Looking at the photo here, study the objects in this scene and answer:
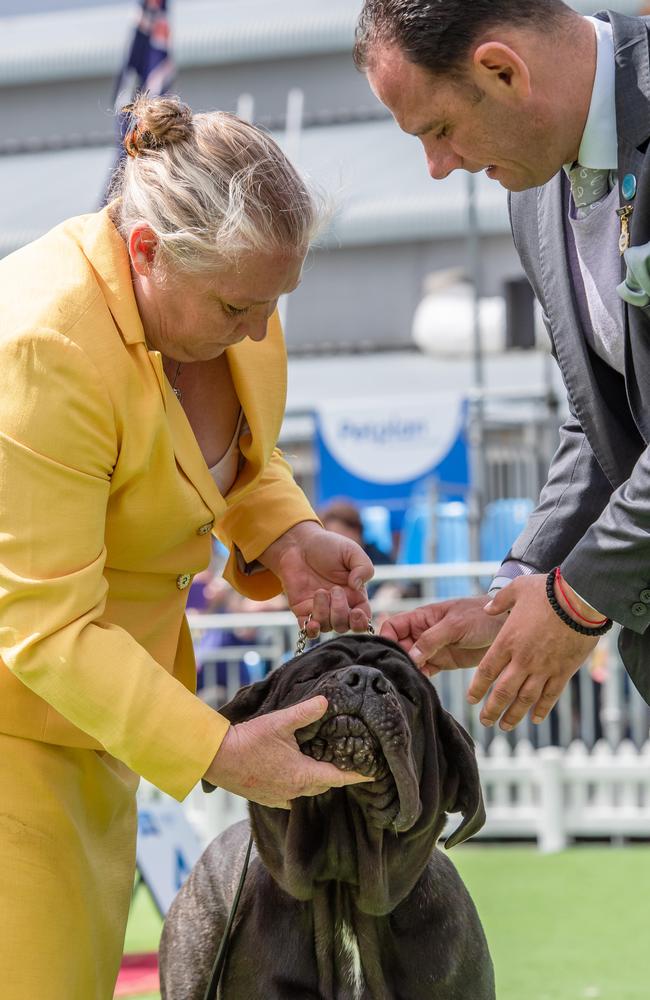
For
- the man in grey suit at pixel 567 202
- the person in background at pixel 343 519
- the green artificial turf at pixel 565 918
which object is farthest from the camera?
the person in background at pixel 343 519

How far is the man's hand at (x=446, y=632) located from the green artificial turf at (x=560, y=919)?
226 cm

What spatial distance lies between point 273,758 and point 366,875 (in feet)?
1.88

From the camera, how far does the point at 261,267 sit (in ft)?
8.41

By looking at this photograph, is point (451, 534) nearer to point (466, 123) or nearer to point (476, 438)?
point (476, 438)

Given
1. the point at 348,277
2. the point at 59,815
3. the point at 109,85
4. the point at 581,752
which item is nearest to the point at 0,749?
the point at 59,815

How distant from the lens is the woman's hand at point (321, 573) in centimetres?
322

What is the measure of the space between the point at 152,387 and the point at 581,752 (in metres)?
6.37

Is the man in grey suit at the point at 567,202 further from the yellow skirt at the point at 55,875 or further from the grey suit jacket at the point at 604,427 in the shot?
the yellow skirt at the point at 55,875

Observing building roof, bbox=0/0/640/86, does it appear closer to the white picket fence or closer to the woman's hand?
the white picket fence

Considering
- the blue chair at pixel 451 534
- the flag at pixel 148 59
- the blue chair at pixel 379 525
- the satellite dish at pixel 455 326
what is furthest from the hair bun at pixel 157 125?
the satellite dish at pixel 455 326

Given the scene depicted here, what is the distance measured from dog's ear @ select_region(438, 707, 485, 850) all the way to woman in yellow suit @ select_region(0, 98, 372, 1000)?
47cm

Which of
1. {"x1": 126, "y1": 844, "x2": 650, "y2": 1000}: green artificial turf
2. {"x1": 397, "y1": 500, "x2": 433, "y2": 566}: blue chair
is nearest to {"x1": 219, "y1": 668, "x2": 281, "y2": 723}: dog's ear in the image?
{"x1": 126, "y1": 844, "x2": 650, "y2": 1000}: green artificial turf

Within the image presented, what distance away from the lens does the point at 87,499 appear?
2475mm

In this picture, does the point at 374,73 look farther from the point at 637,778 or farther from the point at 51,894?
the point at 637,778
